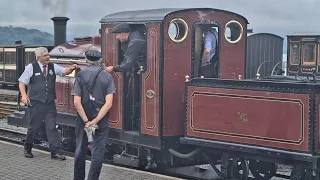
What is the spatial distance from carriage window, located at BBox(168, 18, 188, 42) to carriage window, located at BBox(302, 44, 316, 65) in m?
19.1

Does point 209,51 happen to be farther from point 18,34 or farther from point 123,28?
point 18,34

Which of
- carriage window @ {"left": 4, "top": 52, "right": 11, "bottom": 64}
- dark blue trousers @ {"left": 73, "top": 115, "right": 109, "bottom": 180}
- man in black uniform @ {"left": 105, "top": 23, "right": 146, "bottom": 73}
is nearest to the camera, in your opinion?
dark blue trousers @ {"left": 73, "top": 115, "right": 109, "bottom": 180}

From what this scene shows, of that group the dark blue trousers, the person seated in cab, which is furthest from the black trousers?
the person seated in cab

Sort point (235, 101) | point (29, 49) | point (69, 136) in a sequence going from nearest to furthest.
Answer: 1. point (235, 101)
2. point (69, 136)
3. point (29, 49)

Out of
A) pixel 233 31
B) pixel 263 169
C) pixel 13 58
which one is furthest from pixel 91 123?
pixel 13 58

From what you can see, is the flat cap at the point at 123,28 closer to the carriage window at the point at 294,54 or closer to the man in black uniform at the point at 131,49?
the man in black uniform at the point at 131,49

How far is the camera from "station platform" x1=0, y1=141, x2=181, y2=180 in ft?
21.8

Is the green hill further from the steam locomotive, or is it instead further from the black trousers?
the steam locomotive

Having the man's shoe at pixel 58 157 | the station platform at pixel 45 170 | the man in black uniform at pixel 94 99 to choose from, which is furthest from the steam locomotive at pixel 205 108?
the man in black uniform at pixel 94 99

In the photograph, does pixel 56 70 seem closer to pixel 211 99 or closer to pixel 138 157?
pixel 138 157

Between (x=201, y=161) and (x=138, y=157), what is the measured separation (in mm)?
942

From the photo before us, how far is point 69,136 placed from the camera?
31.2ft

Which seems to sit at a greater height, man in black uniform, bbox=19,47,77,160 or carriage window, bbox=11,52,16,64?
carriage window, bbox=11,52,16,64

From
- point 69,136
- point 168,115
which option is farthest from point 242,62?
point 69,136
